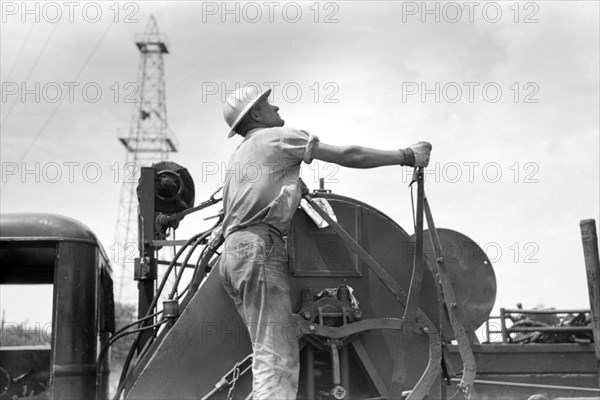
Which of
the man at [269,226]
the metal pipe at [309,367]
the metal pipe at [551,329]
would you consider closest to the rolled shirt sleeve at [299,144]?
the man at [269,226]

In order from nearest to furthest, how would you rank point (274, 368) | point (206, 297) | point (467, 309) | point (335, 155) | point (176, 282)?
point (274, 368) < point (335, 155) < point (206, 297) < point (176, 282) < point (467, 309)

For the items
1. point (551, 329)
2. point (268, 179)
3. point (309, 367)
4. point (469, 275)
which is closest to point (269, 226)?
point (268, 179)

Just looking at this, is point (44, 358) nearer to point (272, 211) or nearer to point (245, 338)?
point (245, 338)

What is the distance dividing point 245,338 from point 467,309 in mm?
1728

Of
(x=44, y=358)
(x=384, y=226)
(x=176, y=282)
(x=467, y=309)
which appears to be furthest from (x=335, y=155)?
(x=44, y=358)

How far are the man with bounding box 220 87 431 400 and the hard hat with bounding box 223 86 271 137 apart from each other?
24 mm

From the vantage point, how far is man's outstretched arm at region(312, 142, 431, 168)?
152 inches

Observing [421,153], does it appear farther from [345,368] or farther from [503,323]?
[503,323]

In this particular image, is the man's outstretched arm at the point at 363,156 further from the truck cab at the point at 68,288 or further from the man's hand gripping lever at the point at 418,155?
the truck cab at the point at 68,288

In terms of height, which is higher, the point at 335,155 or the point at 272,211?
the point at 335,155

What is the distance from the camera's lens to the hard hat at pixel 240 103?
13.7 feet

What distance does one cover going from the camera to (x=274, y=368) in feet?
11.8

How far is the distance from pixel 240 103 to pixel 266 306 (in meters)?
1.22

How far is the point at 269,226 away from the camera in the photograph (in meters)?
3.84
